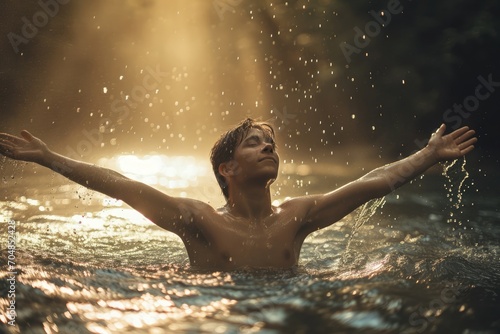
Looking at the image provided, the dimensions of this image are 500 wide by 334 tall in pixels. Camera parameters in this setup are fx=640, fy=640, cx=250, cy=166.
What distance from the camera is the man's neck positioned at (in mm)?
4168

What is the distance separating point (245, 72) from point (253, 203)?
1487 centimetres

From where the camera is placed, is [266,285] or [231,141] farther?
[231,141]

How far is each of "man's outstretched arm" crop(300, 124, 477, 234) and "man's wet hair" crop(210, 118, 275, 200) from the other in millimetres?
553

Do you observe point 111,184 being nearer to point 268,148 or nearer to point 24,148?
point 24,148

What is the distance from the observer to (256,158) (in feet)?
13.6

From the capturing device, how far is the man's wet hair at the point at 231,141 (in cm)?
434

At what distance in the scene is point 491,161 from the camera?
1244 centimetres

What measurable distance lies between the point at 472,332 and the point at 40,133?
1625 centimetres

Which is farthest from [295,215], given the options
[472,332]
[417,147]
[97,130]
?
[97,130]

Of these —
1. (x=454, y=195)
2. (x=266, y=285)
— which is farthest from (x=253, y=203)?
(x=454, y=195)

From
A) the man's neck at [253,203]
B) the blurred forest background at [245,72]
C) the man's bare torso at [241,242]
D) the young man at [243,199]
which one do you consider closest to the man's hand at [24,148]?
the young man at [243,199]

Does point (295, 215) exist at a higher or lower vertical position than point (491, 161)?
lower

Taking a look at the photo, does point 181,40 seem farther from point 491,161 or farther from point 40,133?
point 491,161

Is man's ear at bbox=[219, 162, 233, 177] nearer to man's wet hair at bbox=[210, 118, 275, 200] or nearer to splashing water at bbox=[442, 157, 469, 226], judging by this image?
man's wet hair at bbox=[210, 118, 275, 200]
